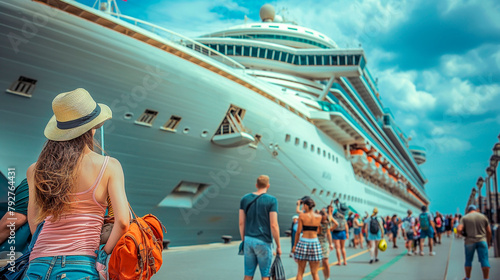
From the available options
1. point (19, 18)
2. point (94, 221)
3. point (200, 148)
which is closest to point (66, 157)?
point (94, 221)

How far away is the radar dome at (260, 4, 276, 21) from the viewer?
3117cm

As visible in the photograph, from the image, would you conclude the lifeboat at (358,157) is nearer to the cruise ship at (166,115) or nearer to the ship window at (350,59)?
the cruise ship at (166,115)

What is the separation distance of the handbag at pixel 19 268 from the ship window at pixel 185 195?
33.0 feet

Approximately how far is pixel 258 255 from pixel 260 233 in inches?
10.3

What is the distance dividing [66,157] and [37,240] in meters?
0.43

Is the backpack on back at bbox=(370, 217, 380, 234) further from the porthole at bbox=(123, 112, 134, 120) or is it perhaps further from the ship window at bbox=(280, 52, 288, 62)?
the ship window at bbox=(280, 52, 288, 62)

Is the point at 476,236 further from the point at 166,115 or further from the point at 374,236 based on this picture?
the point at 166,115

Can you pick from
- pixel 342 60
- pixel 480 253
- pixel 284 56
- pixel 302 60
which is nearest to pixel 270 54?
pixel 284 56

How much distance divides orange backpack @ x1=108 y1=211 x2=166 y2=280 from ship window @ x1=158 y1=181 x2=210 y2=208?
33.5ft

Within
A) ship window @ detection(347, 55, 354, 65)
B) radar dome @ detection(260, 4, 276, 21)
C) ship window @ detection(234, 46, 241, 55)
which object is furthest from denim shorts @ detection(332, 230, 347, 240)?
radar dome @ detection(260, 4, 276, 21)

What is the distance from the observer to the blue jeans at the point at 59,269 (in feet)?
6.57

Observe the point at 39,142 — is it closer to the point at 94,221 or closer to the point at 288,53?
the point at 94,221

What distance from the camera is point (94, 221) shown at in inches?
83.4

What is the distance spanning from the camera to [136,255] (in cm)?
210
